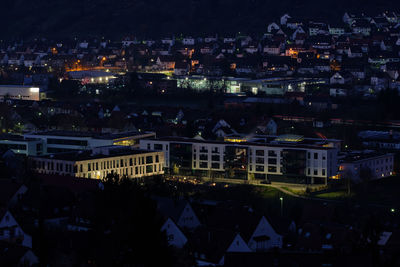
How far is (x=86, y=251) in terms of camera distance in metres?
17.3

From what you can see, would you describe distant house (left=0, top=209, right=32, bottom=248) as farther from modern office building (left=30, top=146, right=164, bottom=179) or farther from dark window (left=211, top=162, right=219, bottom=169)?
dark window (left=211, top=162, right=219, bottom=169)

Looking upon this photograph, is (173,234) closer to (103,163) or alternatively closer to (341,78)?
(103,163)

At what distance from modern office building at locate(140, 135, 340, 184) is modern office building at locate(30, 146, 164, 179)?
3.06 ft

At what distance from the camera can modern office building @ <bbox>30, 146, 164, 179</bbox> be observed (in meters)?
28.5

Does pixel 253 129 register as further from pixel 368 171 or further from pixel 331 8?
pixel 331 8

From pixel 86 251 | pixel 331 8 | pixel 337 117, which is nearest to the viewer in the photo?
pixel 86 251

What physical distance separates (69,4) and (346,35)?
2583 cm

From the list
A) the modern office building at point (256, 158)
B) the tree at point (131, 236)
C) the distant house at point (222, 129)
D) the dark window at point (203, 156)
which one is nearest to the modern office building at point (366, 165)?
the modern office building at point (256, 158)

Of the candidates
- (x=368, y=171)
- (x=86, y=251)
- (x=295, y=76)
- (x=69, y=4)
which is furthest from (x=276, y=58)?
(x=86, y=251)

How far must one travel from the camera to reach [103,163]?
29.0m

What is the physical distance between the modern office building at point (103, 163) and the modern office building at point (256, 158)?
3.06 ft

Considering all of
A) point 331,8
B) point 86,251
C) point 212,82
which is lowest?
point 86,251

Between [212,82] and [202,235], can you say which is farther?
[212,82]

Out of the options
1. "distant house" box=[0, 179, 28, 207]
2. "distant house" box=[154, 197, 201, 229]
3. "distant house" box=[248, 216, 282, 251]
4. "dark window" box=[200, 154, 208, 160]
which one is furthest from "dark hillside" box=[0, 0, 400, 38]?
"distant house" box=[248, 216, 282, 251]
